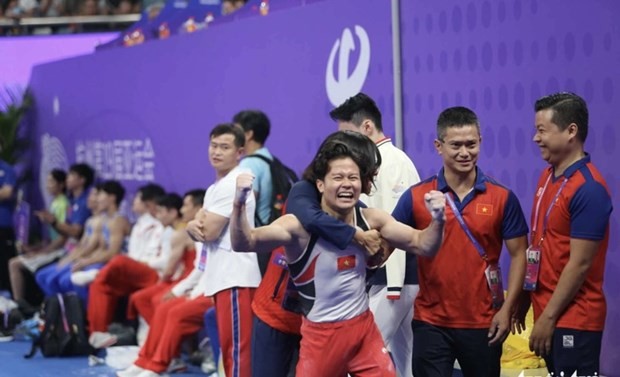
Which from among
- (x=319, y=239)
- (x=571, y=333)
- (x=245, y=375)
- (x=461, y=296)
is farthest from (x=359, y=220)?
(x=245, y=375)

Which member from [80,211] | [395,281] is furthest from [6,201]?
[395,281]

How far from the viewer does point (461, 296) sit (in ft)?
17.4

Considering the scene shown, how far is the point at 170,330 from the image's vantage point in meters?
8.70

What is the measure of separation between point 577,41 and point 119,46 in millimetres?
7786

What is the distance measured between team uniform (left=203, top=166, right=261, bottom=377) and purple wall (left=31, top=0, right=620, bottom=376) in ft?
5.19

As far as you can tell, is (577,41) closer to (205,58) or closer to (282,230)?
(282,230)

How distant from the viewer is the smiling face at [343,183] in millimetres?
5020

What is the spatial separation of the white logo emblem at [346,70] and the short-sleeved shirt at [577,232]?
340 cm

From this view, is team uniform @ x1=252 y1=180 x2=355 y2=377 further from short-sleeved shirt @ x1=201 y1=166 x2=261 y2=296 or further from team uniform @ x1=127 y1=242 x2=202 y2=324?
team uniform @ x1=127 y1=242 x2=202 y2=324

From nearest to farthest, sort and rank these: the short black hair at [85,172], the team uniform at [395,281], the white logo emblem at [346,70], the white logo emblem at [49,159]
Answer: the team uniform at [395,281] < the white logo emblem at [346,70] < the short black hair at [85,172] < the white logo emblem at [49,159]

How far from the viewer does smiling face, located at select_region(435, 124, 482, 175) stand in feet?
17.4

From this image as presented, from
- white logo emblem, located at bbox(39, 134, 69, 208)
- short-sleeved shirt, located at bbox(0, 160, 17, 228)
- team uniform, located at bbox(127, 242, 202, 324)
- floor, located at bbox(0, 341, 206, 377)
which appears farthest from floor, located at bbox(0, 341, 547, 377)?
white logo emblem, located at bbox(39, 134, 69, 208)

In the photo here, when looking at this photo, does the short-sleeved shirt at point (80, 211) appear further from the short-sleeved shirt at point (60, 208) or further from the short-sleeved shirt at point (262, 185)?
the short-sleeved shirt at point (262, 185)

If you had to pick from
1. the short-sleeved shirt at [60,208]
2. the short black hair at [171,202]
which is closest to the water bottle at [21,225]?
the short-sleeved shirt at [60,208]
